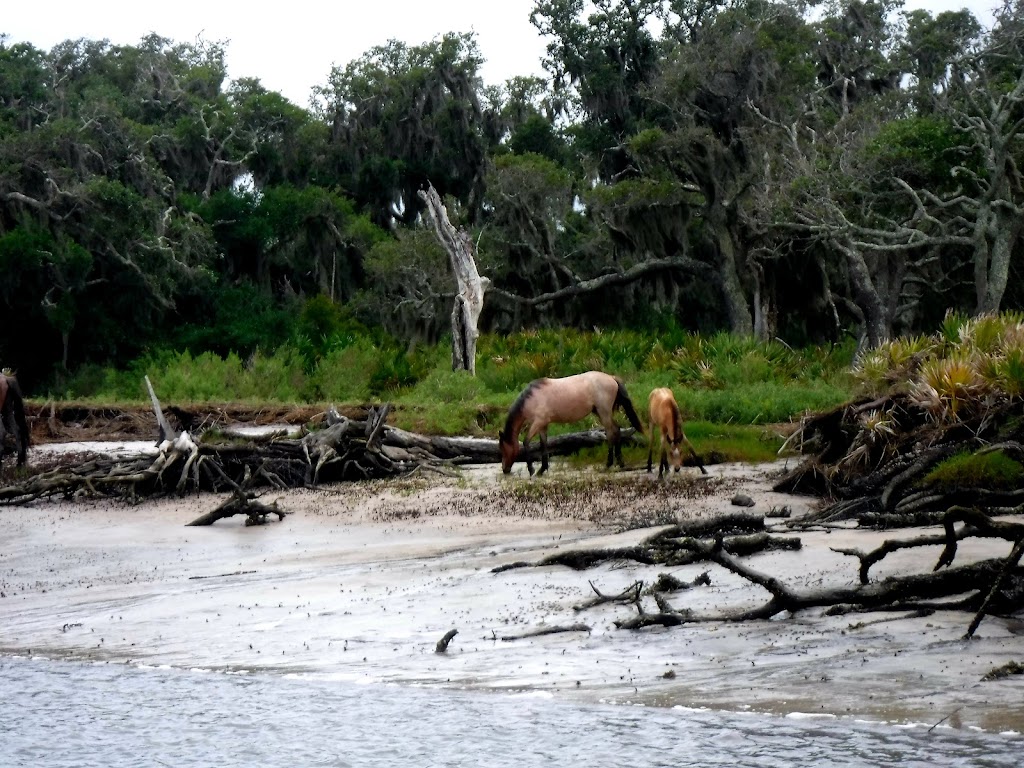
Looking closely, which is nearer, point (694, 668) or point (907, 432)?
point (694, 668)

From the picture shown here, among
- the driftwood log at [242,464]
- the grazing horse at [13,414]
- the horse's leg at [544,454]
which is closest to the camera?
the driftwood log at [242,464]

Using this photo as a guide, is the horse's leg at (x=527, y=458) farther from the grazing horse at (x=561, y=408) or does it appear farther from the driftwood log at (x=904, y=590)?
the driftwood log at (x=904, y=590)

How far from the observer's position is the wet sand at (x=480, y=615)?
673cm

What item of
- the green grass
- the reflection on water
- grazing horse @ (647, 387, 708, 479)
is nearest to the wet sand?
the reflection on water

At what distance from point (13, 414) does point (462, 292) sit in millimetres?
13116

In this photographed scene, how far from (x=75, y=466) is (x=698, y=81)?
27675 millimetres

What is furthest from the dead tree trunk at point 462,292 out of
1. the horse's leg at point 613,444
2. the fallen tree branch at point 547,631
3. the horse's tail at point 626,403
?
the fallen tree branch at point 547,631

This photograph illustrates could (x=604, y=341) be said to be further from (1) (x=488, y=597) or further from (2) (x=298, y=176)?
(2) (x=298, y=176)

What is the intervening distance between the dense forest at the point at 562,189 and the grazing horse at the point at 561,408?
14.9 meters

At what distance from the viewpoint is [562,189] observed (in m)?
45.6

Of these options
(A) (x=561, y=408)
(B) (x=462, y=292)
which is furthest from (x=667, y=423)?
(B) (x=462, y=292)

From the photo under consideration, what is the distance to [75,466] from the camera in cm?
1836

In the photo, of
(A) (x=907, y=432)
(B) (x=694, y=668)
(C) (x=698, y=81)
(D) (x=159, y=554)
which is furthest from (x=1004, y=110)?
(B) (x=694, y=668)

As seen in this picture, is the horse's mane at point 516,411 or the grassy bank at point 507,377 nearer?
the horse's mane at point 516,411
